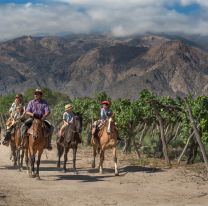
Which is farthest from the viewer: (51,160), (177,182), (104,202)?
(51,160)

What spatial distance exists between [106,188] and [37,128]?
309 cm

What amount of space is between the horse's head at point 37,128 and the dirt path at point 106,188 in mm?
1447

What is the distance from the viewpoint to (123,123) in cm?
2803

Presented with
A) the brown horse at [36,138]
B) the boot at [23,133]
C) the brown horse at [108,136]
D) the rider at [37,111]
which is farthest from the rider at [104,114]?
the boot at [23,133]

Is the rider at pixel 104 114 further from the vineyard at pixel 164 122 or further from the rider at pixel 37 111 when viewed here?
the rider at pixel 37 111

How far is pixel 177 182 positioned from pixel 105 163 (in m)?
5.97

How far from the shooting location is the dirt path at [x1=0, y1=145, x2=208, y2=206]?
1325cm

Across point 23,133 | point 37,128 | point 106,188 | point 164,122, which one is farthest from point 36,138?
point 164,122

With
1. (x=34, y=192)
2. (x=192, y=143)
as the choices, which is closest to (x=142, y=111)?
(x=192, y=143)

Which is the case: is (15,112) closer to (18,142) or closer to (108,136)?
(18,142)

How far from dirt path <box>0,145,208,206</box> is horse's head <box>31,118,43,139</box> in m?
1.45

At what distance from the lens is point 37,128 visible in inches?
658

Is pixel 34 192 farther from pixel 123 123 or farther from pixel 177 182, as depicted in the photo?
pixel 123 123

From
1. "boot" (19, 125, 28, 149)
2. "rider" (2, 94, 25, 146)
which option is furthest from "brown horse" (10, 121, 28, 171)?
"boot" (19, 125, 28, 149)
